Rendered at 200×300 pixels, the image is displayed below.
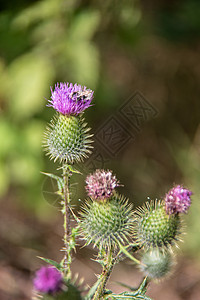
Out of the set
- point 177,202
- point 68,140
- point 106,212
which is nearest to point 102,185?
point 106,212

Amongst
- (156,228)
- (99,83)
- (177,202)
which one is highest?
(99,83)

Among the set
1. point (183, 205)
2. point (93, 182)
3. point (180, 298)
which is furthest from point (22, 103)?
point (180, 298)

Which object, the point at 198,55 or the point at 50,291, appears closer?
the point at 50,291

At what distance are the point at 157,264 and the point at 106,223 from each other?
0.58 m

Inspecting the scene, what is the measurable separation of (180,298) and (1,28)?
432 centimetres

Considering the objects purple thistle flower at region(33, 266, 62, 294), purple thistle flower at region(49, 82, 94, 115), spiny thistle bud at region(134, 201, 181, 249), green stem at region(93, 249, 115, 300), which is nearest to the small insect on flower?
purple thistle flower at region(49, 82, 94, 115)

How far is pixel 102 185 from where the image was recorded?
2758 mm

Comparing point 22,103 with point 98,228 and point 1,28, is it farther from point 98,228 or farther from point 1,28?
point 98,228

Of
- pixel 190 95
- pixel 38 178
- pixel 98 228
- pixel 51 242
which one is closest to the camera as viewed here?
pixel 98 228

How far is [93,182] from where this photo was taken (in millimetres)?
2775

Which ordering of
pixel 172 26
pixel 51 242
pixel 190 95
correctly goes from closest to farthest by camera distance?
pixel 51 242 → pixel 172 26 → pixel 190 95

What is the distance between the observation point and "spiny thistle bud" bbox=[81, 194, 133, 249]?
260cm

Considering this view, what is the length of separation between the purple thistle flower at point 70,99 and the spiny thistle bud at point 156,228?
34.3 inches

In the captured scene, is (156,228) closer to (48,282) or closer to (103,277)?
(103,277)
